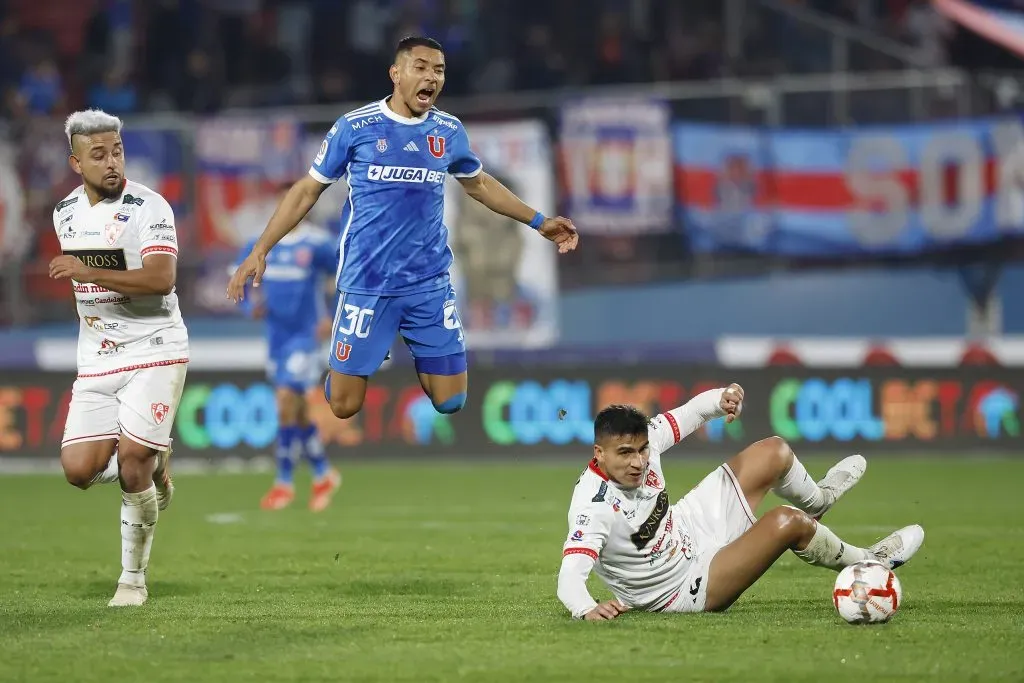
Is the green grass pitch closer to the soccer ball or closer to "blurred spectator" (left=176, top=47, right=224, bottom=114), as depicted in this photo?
the soccer ball

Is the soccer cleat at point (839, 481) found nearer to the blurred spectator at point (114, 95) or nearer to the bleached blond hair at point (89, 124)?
the bleached blond hair at point (89, 124)

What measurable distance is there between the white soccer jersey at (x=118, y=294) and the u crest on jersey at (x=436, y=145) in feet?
4.52

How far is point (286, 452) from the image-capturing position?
42.0 ft

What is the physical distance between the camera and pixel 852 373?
52.2 feet

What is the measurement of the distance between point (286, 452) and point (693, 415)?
645 centimetres

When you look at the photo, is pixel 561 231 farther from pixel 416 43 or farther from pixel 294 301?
pixel 294 301

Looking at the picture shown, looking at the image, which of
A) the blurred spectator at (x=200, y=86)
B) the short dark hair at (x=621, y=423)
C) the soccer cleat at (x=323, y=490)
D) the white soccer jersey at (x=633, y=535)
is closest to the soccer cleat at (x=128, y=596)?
the white soccer jersey at (x=633, y=535)

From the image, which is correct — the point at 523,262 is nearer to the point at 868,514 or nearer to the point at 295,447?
the point at 295,447

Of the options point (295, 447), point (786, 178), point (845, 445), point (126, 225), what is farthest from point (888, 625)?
point (786, 178)

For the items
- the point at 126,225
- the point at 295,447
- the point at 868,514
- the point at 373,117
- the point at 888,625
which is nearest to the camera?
the point at 888,625

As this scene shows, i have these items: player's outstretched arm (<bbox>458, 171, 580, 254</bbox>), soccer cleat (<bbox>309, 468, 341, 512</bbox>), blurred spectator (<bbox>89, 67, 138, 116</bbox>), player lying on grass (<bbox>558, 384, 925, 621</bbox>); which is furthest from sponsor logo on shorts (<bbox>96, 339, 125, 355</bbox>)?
blurred spectator (<bbox>89, 67, 138, 116</bbox>)

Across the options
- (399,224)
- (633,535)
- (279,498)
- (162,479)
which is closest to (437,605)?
(633,535)

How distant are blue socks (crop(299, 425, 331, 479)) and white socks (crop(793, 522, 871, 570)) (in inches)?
253

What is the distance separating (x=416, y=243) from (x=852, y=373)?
885 centimetres
